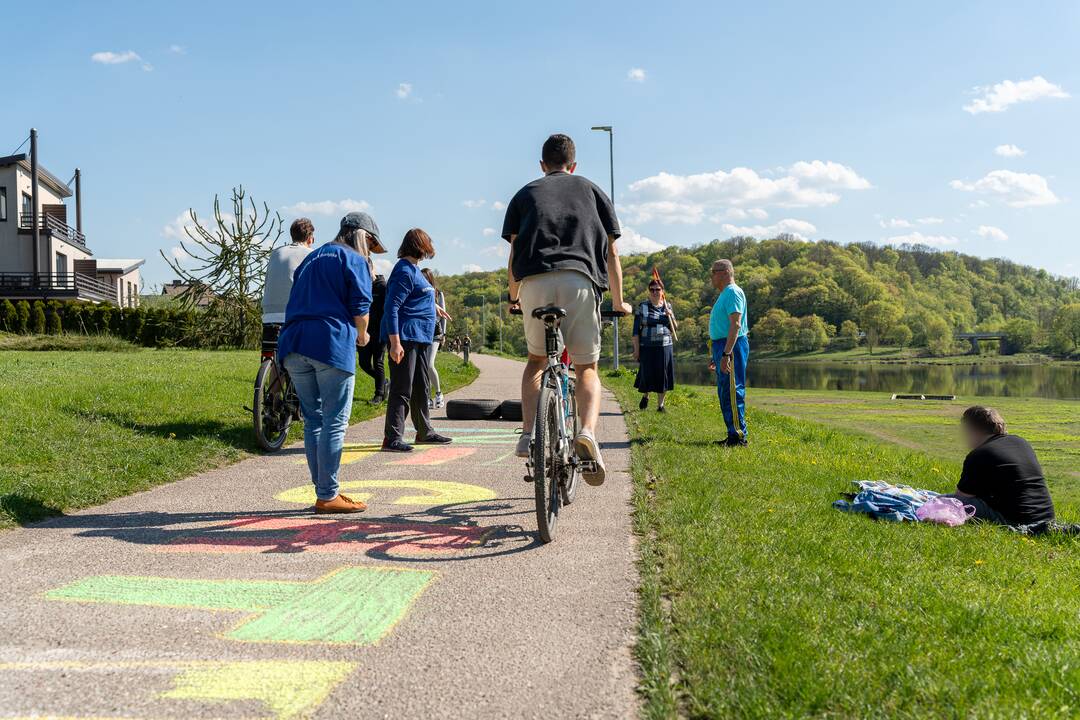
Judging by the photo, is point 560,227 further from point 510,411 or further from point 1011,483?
point 510,411

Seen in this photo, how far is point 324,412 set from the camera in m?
5.18

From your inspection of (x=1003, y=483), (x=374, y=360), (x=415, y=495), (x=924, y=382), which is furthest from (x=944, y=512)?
(x=924, y=382)

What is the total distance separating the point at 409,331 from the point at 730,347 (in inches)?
125

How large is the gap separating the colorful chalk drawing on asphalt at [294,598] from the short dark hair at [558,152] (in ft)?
8.18

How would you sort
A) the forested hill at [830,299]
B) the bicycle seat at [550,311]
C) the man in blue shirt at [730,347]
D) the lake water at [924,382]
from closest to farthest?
the bicycle seat at [550,311], the man in blue shirt at [730,347], the lake water at [924,382], the forested hill at [830,299]

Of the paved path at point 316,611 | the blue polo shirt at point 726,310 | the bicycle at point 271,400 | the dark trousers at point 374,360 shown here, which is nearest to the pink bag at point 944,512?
the paved path at point 316,611

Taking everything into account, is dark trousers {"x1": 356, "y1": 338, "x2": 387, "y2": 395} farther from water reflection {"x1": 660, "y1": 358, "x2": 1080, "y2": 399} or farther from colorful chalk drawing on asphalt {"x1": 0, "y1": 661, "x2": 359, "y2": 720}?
water reflection {"x1": 660, "y1": 358, "x2": 1080, "y2": 399}

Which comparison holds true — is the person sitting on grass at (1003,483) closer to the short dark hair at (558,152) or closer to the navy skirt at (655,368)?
the short dark hair at (558,152)

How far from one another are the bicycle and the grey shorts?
3.20 meters

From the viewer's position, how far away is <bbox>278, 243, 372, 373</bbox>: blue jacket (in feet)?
16.7

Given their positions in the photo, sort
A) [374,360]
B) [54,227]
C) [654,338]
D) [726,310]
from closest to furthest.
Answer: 1. [726,310]
2. [374,360]
3. [654,338]
4. [54,227]

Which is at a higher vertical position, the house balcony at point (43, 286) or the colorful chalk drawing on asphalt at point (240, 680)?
the house balcony at point (43, 286)

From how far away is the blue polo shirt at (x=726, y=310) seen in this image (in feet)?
28.7

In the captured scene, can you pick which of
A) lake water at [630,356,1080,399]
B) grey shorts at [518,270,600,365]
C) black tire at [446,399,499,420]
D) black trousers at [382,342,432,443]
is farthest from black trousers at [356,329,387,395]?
lake water at [630,356,1080,399]
